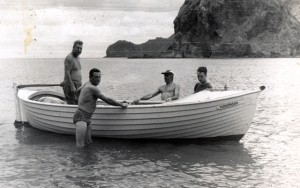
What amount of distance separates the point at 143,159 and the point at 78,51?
151 inches

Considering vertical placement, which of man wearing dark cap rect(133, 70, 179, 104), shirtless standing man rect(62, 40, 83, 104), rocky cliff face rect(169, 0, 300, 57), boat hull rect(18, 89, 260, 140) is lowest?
boat hull rect(18, 89, 260, 140)

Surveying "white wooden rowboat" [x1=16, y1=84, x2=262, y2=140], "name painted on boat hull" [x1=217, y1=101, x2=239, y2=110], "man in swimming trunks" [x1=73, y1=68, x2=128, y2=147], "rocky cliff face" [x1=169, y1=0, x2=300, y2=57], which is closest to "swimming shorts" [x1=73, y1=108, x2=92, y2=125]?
"man in swimming trunks" [x1=73, y1=68, x2=128, y2=147]

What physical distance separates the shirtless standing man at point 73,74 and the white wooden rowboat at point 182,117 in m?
0.57

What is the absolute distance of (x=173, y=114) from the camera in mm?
10945

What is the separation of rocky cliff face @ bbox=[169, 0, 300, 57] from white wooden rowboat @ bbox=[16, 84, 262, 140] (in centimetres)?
16911

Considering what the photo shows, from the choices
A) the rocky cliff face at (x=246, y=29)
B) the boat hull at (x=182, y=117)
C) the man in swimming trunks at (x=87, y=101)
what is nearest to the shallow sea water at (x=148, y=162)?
the boat hull at (x=182, y=117)

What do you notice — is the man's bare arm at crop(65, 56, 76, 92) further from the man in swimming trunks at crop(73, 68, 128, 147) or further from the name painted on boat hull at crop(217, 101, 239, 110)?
the name painted on boat hull at crop(217, 101, 239, 110)

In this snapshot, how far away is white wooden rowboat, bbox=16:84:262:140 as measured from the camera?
10.9 meters

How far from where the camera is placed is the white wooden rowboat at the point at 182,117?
10.9 metres

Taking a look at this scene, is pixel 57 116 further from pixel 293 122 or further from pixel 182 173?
pixel 293 122

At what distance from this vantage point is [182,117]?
36.0 feet

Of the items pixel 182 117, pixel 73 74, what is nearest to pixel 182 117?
pixel 182 117

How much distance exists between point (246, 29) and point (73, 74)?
570ft

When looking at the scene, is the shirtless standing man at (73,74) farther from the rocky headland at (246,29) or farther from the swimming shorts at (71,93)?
the rocky headland at (246,29)
